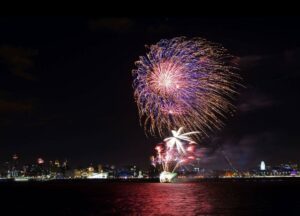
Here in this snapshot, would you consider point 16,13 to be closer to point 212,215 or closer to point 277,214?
point 212,215

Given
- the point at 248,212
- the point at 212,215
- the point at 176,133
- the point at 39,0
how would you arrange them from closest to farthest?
1. the point at 39,0
2. the point at 212,215
3. the point at 248,212
4. the point at 176,133

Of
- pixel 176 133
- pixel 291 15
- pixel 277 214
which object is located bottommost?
pixel 277 214

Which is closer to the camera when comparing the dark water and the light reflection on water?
the light reflection on water

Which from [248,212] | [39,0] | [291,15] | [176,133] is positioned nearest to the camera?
[39,0]

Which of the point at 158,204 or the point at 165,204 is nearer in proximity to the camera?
the point at 165,204

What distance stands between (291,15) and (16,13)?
148 inches

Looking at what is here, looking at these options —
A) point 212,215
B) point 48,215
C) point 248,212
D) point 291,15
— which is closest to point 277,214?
point 248,212

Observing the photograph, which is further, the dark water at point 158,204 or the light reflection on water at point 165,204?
the dark water at point 158,204

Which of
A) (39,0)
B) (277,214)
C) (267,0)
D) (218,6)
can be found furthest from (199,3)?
(277,214)

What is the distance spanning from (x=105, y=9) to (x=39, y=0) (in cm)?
86

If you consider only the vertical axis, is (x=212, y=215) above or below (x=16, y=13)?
below

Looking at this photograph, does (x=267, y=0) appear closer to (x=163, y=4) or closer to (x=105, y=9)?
(x=163, y=4)

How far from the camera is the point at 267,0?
5.43 meters

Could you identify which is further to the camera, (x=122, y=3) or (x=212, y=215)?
(x=212, y=215)
